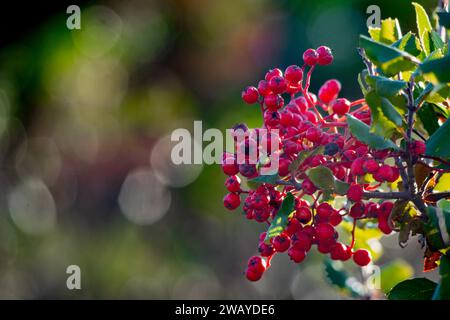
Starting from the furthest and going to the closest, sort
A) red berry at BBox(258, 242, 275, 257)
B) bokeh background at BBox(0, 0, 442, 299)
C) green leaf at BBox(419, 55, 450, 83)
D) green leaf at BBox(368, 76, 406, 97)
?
bokeh background at BBox(0, 0, 442, 299), red berry at BBox(258, 242, 275, 257), green leaf at BBox(368, 76, 406, 97), green leaf at BBox(419, 55, 450, 83)

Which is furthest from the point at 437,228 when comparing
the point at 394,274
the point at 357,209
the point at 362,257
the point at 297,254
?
the point at 394,274

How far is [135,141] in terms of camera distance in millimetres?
4871

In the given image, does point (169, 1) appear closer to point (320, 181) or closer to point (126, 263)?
point (126, 263)

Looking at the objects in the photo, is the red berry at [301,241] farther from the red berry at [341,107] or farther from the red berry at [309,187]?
the red berry at [341,107]

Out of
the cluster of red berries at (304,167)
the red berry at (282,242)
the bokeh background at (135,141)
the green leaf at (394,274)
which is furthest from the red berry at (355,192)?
the bokeh background at (135,141)

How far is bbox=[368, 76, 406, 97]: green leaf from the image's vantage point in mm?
1185

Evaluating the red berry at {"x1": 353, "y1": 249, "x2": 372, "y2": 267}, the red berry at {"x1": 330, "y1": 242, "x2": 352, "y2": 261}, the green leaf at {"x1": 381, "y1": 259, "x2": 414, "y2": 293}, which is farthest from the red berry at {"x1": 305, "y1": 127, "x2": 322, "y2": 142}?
the green leaf at {"x1": 381, "y1": 259, "x2": 414, "y2": 293}

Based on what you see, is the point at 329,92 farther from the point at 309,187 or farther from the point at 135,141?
the point at 135,141

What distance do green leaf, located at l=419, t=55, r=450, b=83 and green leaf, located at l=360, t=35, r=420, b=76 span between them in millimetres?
85

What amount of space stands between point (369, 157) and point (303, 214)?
204 millimetres

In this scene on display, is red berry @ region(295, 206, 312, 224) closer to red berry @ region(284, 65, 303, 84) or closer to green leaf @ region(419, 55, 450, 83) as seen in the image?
red berry @ region(284, 65, 303, 84)

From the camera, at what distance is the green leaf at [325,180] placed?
1.32 m
